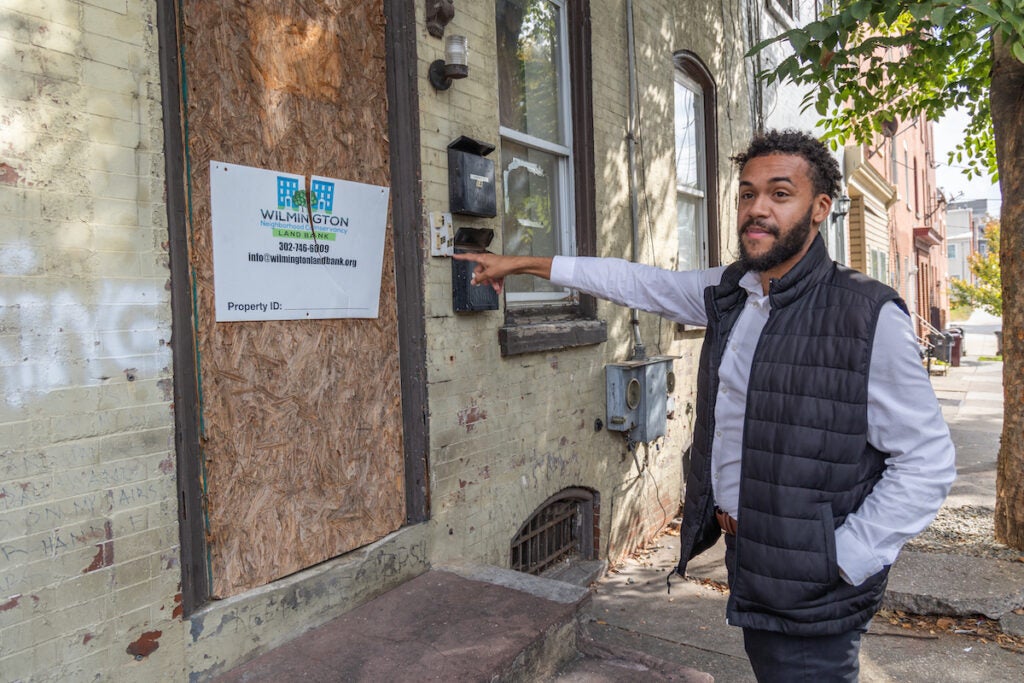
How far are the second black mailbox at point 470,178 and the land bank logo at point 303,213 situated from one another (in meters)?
0.73

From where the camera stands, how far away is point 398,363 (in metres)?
3.92

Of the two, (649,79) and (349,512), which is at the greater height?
(649,79)

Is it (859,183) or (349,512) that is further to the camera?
(859,183)

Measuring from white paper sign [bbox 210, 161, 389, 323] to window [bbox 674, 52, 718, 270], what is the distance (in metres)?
4.64

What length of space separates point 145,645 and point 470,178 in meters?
2.65

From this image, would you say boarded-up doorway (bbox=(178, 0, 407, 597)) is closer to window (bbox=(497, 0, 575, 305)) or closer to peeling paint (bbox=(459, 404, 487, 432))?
peeling paint (bbox=(459, 404, 487, 432))

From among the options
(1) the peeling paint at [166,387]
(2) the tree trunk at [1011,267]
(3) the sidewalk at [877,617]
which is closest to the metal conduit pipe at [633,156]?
(3) the sidewalk at [877,617]

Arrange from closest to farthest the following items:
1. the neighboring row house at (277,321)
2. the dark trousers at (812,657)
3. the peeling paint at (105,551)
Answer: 1. the dark trousers at (812,657)
2. the neighboring row house at (277,321)
3. the peeling paint at (105,551)

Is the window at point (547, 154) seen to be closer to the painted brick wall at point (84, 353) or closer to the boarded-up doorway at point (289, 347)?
the boarded-up doorway at point (289, 347)

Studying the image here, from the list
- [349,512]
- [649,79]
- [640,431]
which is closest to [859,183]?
[649,79]

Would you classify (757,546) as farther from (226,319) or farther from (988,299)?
(988,299)

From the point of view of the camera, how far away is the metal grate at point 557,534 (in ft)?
16.5

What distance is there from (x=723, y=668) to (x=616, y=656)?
1008 mm

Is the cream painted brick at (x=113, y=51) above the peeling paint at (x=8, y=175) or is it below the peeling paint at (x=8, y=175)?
above
